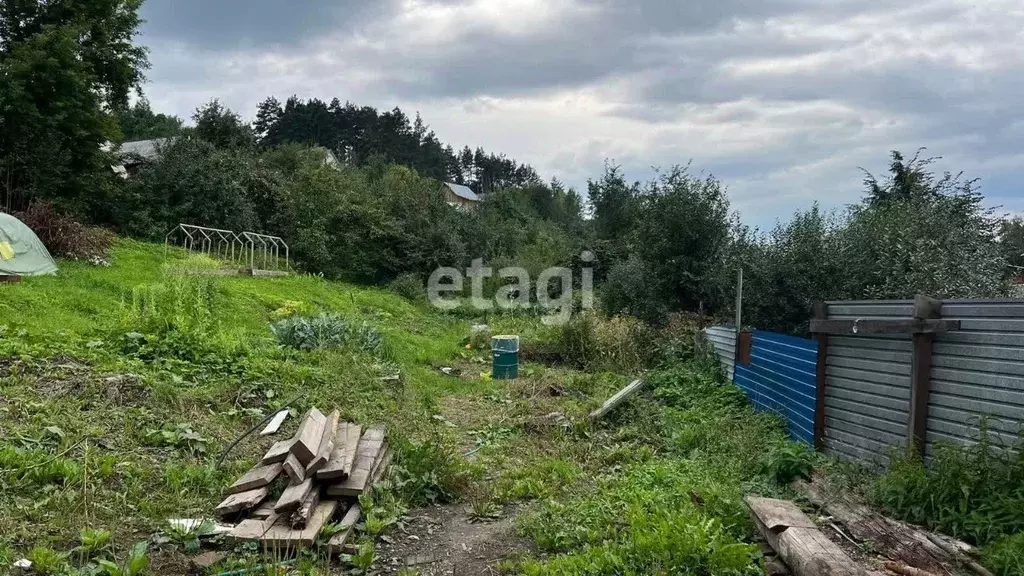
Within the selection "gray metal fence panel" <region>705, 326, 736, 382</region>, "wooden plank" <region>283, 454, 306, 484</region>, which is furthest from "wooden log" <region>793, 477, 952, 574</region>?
"gray metal fence panel" <region>705, 326, 736, 382</region>

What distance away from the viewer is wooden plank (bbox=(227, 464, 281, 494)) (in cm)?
449

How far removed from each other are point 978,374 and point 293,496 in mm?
4629

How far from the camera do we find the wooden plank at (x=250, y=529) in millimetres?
3977

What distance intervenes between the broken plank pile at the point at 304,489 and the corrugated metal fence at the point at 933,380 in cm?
400

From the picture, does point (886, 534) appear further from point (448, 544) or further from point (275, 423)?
point (275, 423)

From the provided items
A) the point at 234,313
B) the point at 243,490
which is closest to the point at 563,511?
the point at 243,490

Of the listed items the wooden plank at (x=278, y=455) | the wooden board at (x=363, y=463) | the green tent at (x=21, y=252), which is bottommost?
the wooden board at (x=363, y=463)

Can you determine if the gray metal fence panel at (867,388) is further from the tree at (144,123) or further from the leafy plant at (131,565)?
the tree at (144,123)

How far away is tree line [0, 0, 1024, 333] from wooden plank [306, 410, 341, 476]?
6.90 m

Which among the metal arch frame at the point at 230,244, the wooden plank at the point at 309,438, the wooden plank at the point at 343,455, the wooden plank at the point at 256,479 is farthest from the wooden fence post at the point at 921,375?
the metal arch frame at the point at 230,244

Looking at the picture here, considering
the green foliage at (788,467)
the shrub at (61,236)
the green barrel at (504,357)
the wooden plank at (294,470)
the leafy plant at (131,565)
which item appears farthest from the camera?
the shrub at (61,236)

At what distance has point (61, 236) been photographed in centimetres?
1373

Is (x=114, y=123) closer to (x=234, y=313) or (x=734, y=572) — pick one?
(x=234, y=313)

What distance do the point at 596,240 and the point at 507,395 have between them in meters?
12.8
